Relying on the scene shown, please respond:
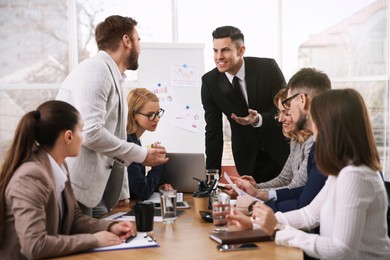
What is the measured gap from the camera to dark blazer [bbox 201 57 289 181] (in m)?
3.66

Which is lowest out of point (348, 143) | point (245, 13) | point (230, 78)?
point (348, 143)

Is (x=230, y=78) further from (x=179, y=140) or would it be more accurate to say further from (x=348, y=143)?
(x=348, y=143)

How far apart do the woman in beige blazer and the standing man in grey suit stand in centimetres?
36

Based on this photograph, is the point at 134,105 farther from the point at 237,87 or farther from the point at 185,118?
the point at 185,118

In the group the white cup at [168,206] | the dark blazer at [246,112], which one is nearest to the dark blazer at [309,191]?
the white cup at [168,206]

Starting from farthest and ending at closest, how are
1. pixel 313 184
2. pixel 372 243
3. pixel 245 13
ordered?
1. pixel 245 13
2. pixel 313 184
3. pixel 372 243

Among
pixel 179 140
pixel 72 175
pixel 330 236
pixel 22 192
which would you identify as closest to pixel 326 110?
pixel 330 236

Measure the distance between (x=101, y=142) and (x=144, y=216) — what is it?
568 millimetres

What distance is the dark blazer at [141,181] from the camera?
2674mm

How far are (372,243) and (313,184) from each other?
0.48 meters

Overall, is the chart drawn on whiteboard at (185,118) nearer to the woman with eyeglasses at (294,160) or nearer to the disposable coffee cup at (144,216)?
the woman with eyeglasses at (294,160)

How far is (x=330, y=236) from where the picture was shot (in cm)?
164

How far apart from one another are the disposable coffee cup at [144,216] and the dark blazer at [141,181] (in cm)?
76

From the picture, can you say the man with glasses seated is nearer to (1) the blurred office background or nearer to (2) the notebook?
(2) the notebook
